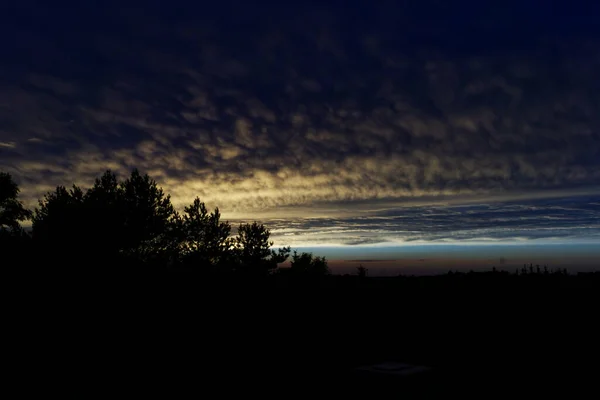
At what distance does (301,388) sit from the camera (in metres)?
12.3

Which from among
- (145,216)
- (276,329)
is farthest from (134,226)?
(276,329)

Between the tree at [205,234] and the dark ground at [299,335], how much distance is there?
27.1 metres

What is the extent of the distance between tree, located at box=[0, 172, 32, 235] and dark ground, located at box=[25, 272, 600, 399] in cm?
2723

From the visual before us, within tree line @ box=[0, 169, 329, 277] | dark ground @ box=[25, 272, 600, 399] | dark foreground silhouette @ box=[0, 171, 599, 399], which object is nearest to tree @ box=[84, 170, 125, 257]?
tree line @ box=[0, 169, 329, 277]

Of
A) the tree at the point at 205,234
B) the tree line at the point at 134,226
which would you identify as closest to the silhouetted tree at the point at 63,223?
the tree line at the point at 134,226

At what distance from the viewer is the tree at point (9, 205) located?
117 ft

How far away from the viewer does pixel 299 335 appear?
14.5 metres

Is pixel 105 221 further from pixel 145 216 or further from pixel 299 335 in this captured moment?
pixel 299 335

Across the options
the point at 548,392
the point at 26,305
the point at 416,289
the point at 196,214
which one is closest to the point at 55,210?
the point at 196,214

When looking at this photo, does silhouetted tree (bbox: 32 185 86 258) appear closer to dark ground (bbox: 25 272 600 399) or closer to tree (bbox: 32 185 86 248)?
tree (bbox: 32 185 86 248)

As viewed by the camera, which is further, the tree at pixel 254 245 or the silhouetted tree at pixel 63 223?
the tree at pixel 254 245

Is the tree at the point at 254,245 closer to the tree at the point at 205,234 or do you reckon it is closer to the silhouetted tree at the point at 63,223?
the tree at the point at 205,234

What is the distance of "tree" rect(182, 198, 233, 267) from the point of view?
138 ft

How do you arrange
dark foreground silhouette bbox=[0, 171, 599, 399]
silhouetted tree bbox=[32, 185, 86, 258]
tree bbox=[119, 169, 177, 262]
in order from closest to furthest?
dark foreground silhouette bbox=[0, 171, 599, 399], silhouetted tree bbox=[32, 185, 86, 258], tree bbox=[119, 169, 177, 262]
